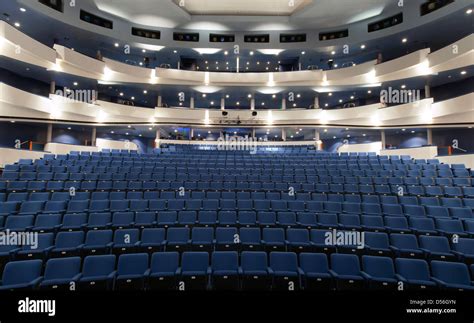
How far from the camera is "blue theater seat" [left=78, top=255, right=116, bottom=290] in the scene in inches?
119

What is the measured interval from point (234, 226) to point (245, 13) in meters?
15.1

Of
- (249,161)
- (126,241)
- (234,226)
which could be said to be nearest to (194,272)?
(126,241)

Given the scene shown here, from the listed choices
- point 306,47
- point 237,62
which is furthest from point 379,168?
point 237,62

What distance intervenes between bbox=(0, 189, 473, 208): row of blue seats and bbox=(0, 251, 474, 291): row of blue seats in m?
2.58

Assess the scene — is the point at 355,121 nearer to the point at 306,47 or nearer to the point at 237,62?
the point at 306,47

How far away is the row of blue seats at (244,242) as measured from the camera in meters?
3.80

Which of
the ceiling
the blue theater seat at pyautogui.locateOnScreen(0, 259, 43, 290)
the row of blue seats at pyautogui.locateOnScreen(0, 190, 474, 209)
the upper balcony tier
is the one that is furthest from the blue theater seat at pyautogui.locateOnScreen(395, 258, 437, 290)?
the ceiling

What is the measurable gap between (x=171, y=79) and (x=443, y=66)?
14343mm

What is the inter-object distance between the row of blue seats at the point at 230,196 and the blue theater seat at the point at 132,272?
2677 millimetres

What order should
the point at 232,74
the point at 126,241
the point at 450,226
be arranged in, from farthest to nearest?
the point at 232,74 → the point at 450,226 → the point at 126,241

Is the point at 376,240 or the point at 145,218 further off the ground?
the point at 145,218

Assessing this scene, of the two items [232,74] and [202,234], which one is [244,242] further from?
[232,74]

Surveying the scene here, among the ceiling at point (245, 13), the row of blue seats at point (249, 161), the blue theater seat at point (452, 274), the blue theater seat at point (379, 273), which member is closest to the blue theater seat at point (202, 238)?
the blue theater seat at point (379, 273)

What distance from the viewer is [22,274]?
3.04 m
